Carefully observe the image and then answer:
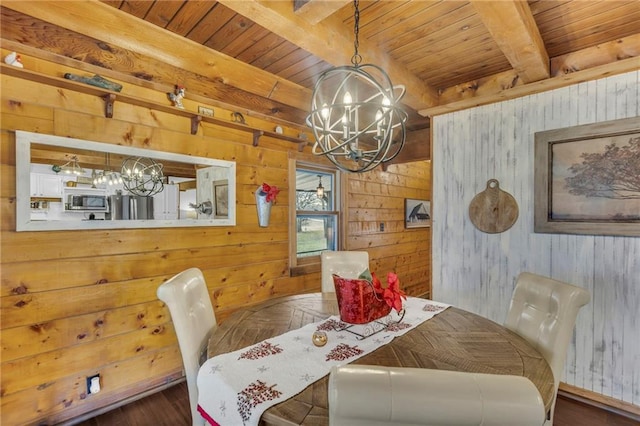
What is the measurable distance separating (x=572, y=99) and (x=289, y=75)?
2.25 m

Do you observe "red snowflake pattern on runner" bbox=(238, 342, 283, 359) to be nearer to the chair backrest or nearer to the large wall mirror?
the chair backrest

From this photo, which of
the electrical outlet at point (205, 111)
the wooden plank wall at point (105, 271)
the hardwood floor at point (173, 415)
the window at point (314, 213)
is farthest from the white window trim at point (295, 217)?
the hardwood floor at point (173, 415)

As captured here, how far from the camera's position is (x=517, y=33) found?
1.78 m

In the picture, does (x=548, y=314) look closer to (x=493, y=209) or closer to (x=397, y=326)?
(x=397, y=326)

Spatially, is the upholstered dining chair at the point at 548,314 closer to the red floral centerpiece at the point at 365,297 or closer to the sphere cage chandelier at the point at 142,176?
the red floral centerpiece at the point at 365,297

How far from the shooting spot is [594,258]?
2.20 m

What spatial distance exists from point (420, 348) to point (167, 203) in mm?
2002

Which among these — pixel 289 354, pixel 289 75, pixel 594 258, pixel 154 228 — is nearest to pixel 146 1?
pixel 289 75

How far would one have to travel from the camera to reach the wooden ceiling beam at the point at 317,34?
60.4 inches

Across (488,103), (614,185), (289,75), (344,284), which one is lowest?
(344,284)

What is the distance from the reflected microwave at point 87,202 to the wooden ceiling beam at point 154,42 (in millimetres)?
998

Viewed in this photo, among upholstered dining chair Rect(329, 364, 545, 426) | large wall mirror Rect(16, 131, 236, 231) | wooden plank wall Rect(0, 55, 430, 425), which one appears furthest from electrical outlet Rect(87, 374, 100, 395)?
upholstered dining chair Rect(329, 364, 545, 426)

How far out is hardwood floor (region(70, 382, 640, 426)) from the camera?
1.95 metres

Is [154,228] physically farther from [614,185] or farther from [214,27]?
[614,185]
